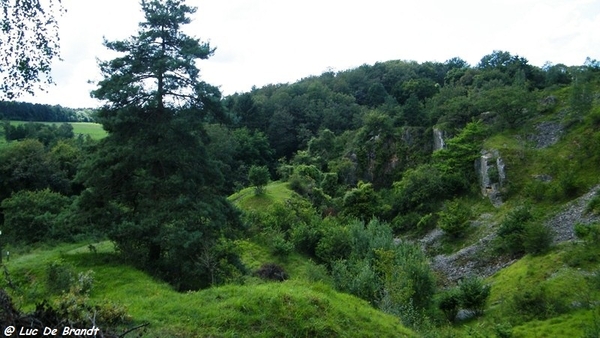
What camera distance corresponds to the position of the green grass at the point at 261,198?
94.4ft

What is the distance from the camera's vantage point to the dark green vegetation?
10414 millimetres


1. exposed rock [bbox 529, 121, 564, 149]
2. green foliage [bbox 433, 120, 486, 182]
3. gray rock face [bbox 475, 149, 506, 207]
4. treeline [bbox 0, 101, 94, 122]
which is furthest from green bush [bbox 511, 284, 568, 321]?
treeline [bbox 0, 101, 94, 122]

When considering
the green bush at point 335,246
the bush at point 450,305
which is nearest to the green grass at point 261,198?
the green bush at point 335,246

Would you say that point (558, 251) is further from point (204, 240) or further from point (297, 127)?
point (297, 127)

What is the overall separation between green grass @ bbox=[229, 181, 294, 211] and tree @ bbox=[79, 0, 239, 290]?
13287 mm

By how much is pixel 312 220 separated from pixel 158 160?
1341 centimetres

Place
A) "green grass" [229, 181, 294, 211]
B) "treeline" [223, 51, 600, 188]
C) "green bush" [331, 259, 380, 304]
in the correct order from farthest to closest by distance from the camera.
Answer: "treeline" [223, 51, 600, 188] → "green grass" [229, 181, 294, 211] → "green bush" [331, 259, 380, 304]

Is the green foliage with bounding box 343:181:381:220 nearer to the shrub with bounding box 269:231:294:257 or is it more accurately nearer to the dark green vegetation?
the dark green vegetation

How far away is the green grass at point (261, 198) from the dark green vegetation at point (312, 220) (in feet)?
0.55

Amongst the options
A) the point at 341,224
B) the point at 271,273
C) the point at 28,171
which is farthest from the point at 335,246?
the point at 28,171

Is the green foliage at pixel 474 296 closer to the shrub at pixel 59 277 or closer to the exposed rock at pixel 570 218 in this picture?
the exposed rock at pixel 570 218

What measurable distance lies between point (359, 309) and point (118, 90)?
32.8 ft

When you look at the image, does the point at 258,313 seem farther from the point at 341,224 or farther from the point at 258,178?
the point at 341,224

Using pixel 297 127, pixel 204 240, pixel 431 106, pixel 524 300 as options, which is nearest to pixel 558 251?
pixel 524 300
